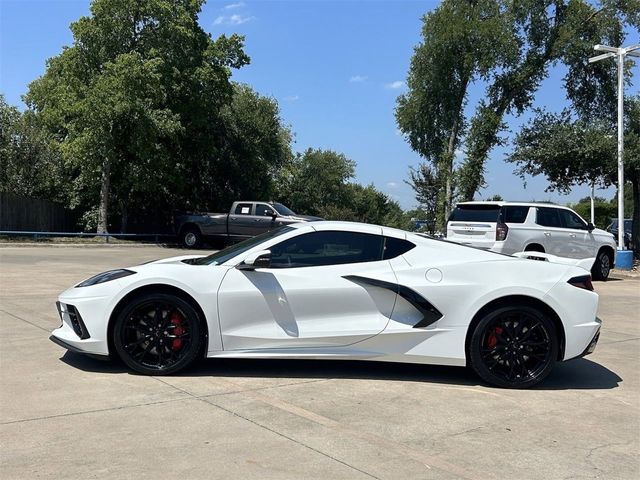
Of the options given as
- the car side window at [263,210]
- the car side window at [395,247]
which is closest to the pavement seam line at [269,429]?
the car side window at [395,247]

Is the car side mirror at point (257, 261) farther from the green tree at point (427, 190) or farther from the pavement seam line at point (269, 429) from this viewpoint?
the green tree at point (427, 190)

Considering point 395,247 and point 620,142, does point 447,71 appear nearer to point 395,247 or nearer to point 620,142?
point 620,142

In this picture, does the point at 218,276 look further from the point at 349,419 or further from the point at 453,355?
the point at 453,355

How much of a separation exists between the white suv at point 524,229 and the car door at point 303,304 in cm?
897

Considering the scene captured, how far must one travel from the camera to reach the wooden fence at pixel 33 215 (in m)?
27.5

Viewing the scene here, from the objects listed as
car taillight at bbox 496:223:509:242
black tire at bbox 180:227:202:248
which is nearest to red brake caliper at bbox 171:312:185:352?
car taillight at bbox 496:223:509:242

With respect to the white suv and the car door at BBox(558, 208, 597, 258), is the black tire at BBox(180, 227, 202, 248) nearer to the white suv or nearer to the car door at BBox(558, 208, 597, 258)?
the white suv

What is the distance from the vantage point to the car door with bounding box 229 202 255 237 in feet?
78.5

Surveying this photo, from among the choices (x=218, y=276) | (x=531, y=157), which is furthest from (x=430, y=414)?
(x=531, y=157)

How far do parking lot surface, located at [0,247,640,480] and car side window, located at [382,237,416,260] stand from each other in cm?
118

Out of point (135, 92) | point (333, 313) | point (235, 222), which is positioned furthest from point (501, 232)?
point (135, 92)

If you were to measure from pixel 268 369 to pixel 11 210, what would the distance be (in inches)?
1026

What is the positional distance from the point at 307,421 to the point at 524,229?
37.5ft

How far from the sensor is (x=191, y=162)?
3192 centimetres
